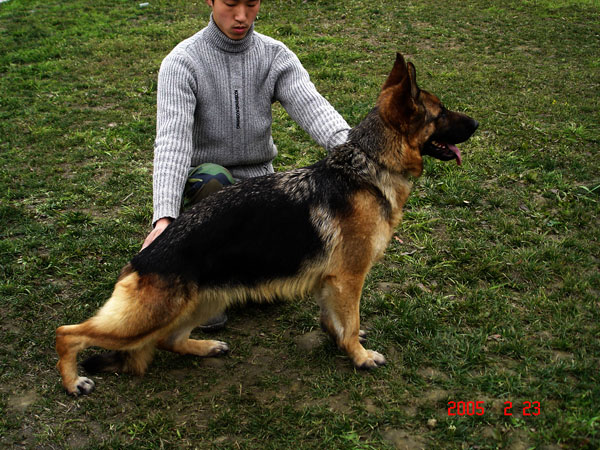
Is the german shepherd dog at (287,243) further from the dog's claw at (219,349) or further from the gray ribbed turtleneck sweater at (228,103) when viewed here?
the gray ribbed turtleneck sweater at (228,103)

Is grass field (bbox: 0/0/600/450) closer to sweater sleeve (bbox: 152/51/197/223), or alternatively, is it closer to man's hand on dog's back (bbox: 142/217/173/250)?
man's hand on dog's back (bbox: 142/217/173/250)

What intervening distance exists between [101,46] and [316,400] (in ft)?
38.3

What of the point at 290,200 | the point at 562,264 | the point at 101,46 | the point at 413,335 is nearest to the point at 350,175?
the point at 290,200

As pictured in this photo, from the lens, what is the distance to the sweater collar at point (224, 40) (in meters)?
4.06

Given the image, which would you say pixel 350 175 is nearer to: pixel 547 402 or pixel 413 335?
pixel 413 335

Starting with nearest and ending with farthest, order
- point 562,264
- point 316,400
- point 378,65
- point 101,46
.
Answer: point 316,400
point 562,264
point 378,65
point 101,46

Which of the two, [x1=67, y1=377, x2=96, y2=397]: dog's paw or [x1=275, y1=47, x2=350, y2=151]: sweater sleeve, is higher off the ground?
[x1=275, y1=47, x2=350, y2=151]: sweater sleeve

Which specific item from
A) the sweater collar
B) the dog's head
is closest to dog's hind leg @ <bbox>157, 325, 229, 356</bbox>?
the dog's head

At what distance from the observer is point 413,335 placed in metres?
3.85

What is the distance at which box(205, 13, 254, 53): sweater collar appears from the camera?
406 centimetres

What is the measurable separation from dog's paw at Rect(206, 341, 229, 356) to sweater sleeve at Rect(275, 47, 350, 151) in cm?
188

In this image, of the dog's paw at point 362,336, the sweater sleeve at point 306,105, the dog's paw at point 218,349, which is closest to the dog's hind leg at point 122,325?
the dog's paw at point 218,349

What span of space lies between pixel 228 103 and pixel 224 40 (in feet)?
1.72
